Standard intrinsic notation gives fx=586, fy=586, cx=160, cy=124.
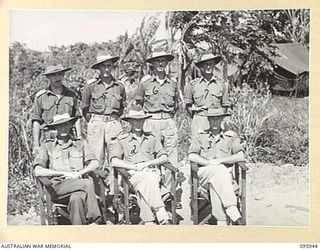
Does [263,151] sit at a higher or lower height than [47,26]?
lower

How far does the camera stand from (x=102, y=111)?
3.31 feet

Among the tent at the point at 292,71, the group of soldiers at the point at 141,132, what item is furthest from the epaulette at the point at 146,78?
the tent at the point at 292,71

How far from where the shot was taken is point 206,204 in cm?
100

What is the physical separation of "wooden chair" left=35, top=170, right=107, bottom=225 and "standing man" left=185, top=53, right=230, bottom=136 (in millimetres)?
190

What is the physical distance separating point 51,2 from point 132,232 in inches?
16.5

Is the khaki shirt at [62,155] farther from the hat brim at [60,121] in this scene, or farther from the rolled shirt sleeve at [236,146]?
the rolled shirt sleeve at [236,146]

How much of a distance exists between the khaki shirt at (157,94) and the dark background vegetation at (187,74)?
14mm

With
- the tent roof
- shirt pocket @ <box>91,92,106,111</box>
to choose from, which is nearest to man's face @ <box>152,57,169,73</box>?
shirt pocket @ <box>91,92,106,111</box>

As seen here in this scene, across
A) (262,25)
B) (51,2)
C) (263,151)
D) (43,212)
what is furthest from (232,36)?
(43,212)

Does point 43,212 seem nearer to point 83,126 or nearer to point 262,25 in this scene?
point 83,126

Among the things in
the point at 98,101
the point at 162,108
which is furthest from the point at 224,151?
the point at 98,101

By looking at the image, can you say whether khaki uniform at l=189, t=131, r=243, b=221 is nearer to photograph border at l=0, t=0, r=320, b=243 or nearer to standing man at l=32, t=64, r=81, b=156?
photograph border at l=0, t=0, r=320, b=243

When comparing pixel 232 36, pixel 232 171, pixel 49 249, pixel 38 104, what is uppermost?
pixel 232 36

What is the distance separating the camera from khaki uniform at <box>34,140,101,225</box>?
3.27ft
